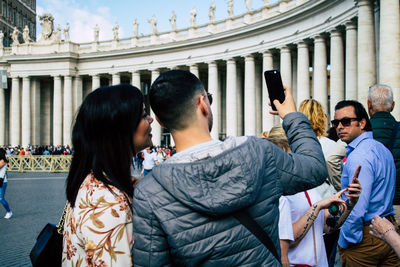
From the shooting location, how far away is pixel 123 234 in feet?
7.68

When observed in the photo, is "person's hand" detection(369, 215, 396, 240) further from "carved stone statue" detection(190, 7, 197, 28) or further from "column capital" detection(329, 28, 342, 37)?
"carved stone statue" detection(190, 7, 197, 28)

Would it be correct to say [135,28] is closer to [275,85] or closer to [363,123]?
[363,123]

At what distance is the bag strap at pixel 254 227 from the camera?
7.22 ft

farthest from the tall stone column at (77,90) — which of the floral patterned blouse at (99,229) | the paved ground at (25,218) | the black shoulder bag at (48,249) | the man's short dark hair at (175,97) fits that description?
the man's short dark hair at (175,97)

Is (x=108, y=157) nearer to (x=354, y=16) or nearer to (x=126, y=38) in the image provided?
(x=354, y=16)

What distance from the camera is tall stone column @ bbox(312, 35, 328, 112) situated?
101 ft

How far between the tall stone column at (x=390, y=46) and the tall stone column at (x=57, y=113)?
40675 mm

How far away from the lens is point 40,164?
1388 inches

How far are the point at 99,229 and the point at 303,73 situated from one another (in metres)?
32.1

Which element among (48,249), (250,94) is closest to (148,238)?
(48,249)

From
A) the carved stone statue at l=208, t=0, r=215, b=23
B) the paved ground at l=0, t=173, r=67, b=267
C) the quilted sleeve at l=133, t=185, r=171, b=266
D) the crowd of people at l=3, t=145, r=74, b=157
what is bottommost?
the paved ground at l=0, t=173, r=67, b=267

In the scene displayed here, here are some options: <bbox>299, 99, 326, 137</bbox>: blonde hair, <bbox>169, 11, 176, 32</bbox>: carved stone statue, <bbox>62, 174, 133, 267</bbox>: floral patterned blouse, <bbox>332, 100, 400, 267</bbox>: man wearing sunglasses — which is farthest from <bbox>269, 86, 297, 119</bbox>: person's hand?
<bbox>169, 11, 176, 32</bbox>: carved stone statue

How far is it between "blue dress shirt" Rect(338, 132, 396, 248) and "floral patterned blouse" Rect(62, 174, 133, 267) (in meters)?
2.77

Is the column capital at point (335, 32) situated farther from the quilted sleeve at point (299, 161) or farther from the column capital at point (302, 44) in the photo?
the quilted sleeve at point (299, 161)
